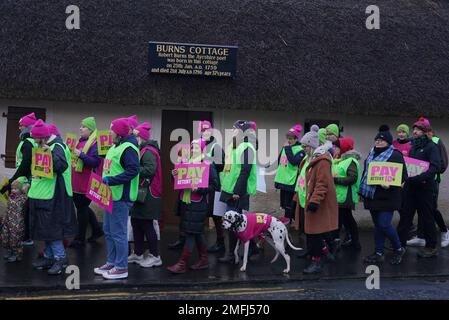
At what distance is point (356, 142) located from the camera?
10.4m

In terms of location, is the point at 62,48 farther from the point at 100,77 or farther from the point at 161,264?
the point at 161,264

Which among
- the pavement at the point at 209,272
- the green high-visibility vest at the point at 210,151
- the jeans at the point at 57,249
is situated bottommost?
the pavement at the point at 209,272

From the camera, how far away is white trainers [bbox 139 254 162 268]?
23.1 ft

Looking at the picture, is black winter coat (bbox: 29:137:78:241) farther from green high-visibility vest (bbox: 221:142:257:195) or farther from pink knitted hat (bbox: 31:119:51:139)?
green high-visibility vest (bbox: 221:142:257:195)

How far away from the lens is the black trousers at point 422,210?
7.95 meters

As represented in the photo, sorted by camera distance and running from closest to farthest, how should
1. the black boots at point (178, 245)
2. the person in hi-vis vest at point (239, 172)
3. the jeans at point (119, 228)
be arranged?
the jeans at point (119, 228)
the person in hi-vis vest at point (239, 172)
the black boots at point (178, 245)

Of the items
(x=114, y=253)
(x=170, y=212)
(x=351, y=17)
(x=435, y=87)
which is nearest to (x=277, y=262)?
(x=114, y=253)

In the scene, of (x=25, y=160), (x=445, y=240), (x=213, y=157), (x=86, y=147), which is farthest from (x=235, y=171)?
(x=445, y=240)

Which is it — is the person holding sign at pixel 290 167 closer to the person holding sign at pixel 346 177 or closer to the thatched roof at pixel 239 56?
the person holding sign at pixel 346 177

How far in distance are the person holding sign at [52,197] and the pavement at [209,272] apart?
43 cm

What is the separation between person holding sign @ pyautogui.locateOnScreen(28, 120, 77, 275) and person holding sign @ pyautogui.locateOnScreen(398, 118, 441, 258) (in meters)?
4.72

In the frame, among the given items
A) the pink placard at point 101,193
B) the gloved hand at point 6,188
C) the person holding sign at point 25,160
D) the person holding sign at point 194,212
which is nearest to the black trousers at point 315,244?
the person holding sign at point 194,212

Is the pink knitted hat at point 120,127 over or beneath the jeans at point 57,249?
over

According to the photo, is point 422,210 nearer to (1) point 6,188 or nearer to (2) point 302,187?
(2) point 302,187
